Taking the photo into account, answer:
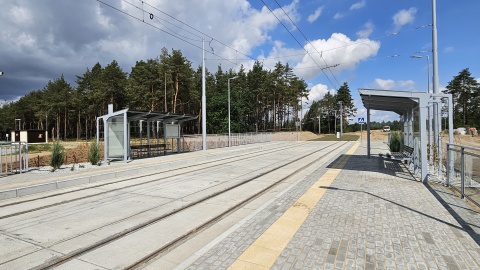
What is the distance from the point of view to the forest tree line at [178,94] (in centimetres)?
5272

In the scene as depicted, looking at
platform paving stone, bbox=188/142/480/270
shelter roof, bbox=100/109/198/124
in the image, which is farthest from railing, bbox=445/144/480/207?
shelter roof, bbox=100/109/198/124

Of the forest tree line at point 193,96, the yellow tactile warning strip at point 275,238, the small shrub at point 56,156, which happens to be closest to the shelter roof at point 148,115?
the small shrub at point 56,156

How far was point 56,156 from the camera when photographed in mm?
12500

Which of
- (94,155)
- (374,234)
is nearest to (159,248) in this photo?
(374,234)

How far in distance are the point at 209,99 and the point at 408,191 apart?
61.4 m

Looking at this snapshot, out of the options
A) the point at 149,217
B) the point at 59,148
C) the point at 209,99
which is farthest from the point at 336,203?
the point at 209,99

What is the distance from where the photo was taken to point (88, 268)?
11.8 ft

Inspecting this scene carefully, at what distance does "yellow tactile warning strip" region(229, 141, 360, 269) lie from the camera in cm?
372

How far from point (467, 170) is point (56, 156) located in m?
14.7

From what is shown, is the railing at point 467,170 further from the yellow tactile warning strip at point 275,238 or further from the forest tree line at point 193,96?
the forest tree line at point 193,96

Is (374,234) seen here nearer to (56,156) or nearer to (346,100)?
(56,156)

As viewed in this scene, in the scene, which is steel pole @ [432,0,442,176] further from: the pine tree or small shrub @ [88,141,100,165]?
the pine tree

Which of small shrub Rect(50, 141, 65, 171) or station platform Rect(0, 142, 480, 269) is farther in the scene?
small shrub Rect(50, 141, 65, 171)

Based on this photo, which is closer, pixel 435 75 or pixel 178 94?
pixel 435 75
